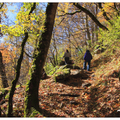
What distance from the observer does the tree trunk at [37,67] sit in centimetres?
351

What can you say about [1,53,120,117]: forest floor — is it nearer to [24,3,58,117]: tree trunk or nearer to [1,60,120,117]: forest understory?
[1,60,120,117]: forest understory

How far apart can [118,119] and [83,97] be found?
201cm

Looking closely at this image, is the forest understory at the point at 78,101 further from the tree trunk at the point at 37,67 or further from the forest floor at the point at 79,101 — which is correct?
the tree trunk at the point at 37,67

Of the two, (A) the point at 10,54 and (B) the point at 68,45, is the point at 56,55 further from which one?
(A) the point at 10,54

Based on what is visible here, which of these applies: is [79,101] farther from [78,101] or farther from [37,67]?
[37,67]

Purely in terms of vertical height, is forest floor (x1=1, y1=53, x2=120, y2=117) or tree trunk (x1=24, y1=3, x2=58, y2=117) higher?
tree trunk (x1=24, y1=3, x2=58, y2=117)

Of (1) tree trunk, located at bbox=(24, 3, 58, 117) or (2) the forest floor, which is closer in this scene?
(2) the forest floor

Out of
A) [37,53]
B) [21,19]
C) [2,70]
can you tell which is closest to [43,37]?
[37,53]

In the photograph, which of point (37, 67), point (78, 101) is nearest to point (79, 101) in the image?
point (78, 101)

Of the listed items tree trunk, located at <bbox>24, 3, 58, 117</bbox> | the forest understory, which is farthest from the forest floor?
tree trunk, located at <bbox>24, 3, 58, 117</bbox>

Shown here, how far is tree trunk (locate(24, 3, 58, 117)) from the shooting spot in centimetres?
351

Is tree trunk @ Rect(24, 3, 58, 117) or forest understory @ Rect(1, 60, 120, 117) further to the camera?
tree trunk @ Rect(24, 3, 58, 117)

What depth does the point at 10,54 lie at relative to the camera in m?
11.9

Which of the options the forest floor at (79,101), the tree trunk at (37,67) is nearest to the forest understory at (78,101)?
the forest floor at (79,101)
